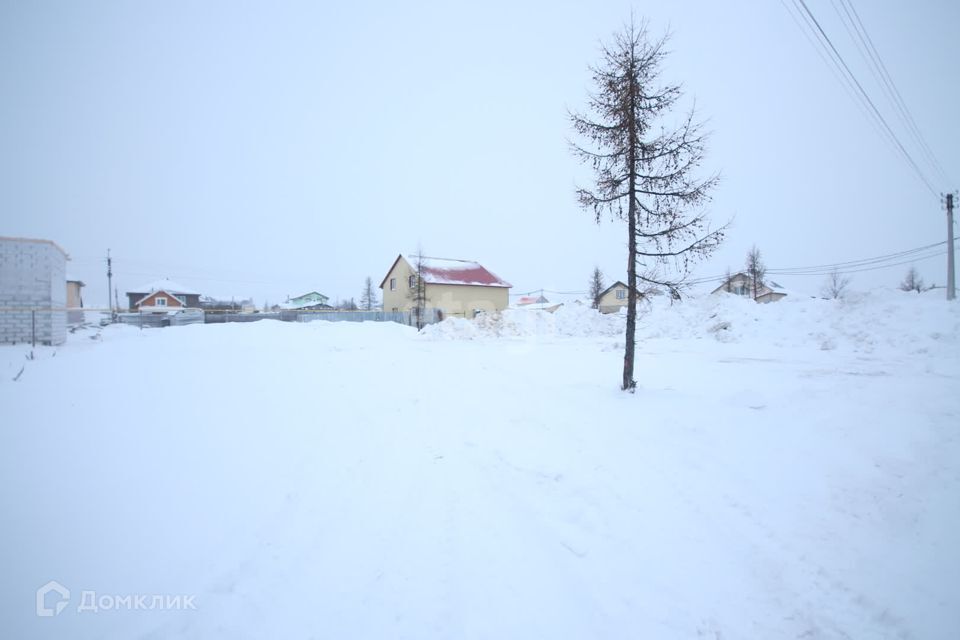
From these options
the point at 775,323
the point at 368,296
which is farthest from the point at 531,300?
the point at 775,323

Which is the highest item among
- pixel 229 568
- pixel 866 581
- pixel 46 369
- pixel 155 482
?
pixel 46 369

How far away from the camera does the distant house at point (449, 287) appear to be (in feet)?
126

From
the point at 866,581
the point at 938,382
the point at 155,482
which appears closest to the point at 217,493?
the point at 155,482

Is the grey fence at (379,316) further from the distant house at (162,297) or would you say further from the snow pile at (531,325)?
the distant house at (162,297)

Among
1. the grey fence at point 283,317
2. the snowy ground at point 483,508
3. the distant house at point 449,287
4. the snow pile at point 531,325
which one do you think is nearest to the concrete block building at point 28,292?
the snowy ground at point 483,508

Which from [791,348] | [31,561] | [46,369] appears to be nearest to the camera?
[31,561]

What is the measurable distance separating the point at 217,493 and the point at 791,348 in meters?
20.7

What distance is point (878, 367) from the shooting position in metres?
10.6

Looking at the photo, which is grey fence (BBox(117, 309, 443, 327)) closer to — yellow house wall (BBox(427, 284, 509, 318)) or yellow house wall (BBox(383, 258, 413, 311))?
yellow house wall (BBox(427, 284, 509, 318))

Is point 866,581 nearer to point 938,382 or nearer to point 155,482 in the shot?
point 155,482

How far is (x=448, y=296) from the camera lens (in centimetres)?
3875

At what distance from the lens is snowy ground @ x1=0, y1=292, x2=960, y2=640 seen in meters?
2.94

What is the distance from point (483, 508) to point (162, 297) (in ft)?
241

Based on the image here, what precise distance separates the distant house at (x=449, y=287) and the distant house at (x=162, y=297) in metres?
37.6
